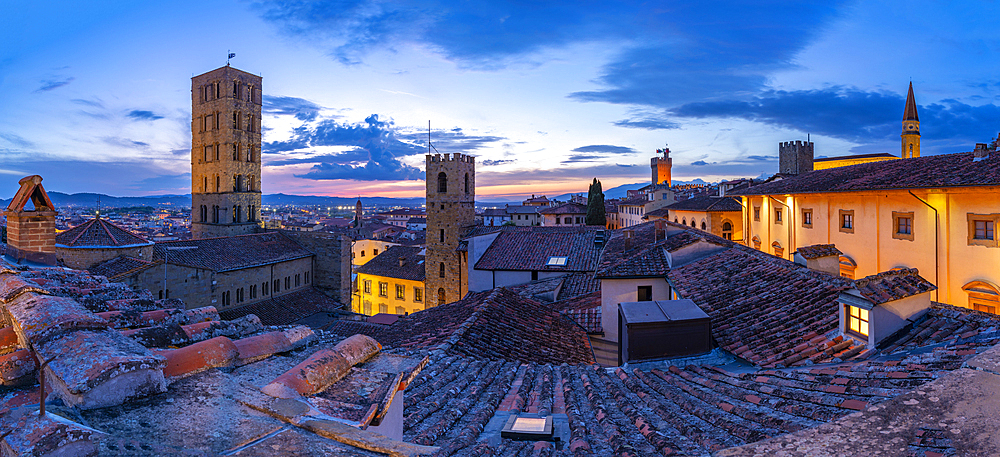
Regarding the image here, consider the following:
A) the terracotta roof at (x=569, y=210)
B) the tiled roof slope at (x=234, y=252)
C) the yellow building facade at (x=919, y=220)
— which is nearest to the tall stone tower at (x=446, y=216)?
the tiled roof slope at (x=234, y=252)

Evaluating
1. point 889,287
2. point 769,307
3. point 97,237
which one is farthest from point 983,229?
point 97,237

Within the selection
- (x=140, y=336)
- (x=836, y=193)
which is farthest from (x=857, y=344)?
(x=836, y=193)

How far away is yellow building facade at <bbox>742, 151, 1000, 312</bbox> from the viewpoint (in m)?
14.0

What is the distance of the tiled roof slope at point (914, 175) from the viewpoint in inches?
541

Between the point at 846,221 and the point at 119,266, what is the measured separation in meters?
33.0

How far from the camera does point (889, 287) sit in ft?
22.0

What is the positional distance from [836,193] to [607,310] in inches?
499

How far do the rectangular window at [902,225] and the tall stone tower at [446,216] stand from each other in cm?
2622

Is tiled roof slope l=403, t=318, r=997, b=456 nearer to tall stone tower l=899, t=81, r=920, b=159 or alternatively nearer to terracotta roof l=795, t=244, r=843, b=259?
terracotta roof l=795, t=244, r=843, b=259

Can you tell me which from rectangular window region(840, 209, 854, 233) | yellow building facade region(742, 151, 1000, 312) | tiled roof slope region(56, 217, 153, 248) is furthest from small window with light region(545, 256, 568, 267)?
tiled roof slope region(56, 217, 153, 248)

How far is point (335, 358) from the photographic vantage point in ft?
12.2

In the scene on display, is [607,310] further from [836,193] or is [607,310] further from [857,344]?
[836,193]

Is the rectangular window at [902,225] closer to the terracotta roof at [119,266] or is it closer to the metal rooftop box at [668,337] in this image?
the metal rooftop box at [668,337]

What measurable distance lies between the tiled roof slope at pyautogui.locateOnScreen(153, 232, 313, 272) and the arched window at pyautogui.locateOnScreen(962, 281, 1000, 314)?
32.7 metres
